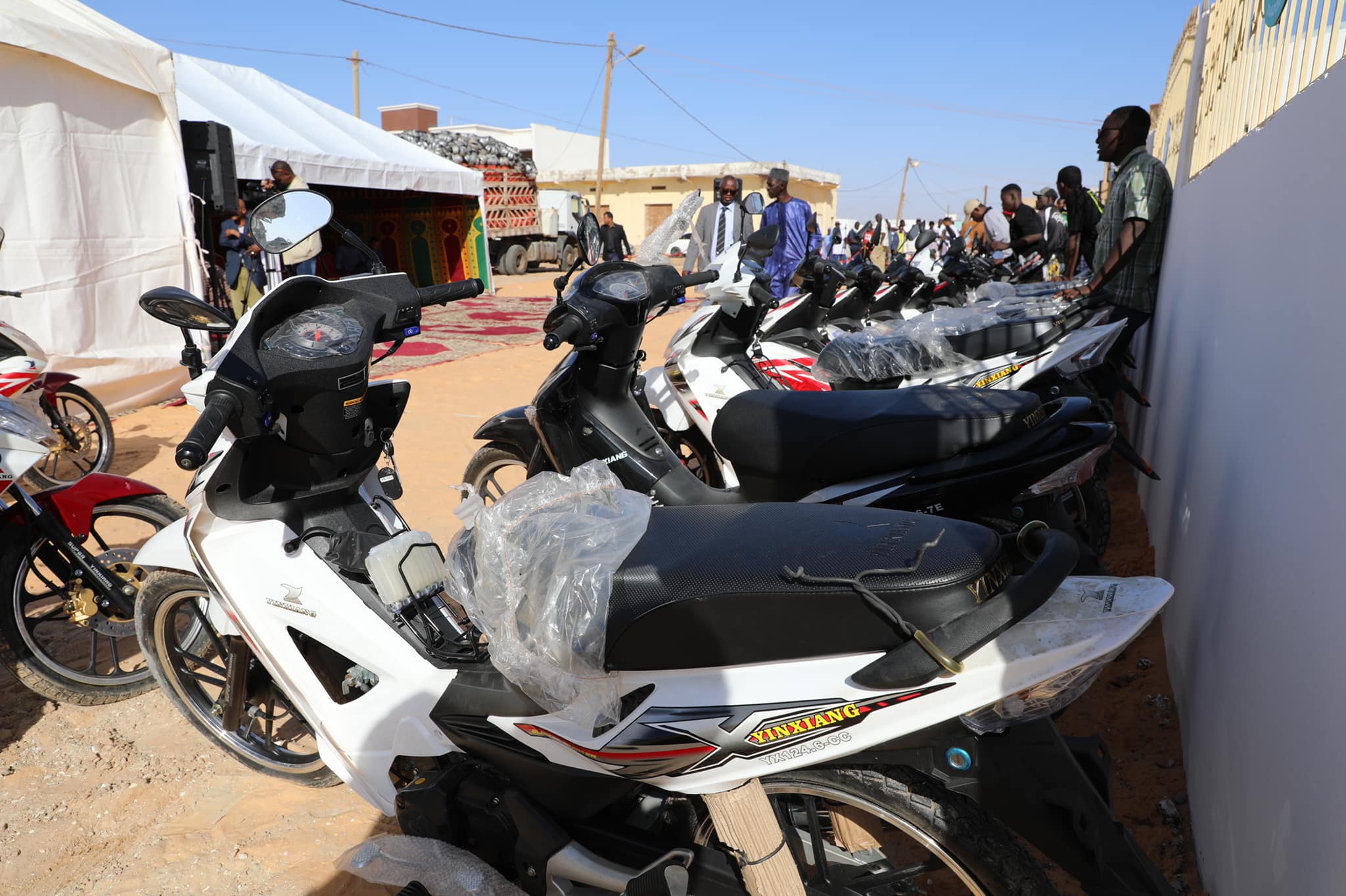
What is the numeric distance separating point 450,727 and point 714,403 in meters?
2.44

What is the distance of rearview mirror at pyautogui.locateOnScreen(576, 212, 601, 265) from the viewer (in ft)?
10.7

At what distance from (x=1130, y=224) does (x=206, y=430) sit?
464 centimetres

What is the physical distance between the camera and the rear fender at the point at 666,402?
3934mm

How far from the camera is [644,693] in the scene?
4.91ft

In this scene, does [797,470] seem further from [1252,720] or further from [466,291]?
[1252,720]

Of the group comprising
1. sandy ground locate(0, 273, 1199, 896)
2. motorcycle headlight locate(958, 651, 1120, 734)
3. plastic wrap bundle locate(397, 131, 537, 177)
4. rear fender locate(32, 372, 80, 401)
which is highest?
plastic wrap bundle locate(397, 131, 537, 177)

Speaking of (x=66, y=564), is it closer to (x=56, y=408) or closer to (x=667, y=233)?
(x=667, y=233)

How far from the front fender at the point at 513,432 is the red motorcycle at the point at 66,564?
3.96 ft

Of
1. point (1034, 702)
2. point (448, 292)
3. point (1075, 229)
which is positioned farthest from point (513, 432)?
point (1075, 229)

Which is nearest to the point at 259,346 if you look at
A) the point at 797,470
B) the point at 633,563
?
the point at 633,563

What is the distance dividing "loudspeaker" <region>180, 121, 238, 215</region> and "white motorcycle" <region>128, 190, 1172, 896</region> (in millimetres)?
6979

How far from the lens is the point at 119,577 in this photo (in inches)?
115

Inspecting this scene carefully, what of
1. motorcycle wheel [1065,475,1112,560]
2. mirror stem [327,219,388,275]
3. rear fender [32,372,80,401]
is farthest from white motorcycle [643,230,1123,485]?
rear fender [32,372,80,401]

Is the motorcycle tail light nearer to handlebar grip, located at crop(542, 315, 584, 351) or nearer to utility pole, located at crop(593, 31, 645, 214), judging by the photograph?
A: handlebar grip, located at crop(542, 315, 584, 351)
